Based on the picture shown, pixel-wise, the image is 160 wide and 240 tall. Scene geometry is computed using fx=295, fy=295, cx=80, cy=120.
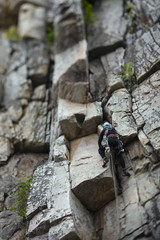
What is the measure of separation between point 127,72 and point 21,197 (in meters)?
6.58

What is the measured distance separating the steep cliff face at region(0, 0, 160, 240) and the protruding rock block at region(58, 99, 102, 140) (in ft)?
0.13

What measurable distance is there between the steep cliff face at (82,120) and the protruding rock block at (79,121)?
0.13 ft

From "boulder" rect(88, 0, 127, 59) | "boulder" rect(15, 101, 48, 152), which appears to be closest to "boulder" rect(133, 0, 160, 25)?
"boulder" rect(88, 0, 127, 59)

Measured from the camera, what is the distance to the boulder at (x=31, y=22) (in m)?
18.2

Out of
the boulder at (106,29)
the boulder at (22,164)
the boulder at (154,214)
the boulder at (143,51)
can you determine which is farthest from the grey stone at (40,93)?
the boulder at (154,214)

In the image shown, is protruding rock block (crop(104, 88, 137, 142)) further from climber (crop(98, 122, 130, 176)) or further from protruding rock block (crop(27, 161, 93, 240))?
protruding rock block (crop(27, 161, 93, 240))

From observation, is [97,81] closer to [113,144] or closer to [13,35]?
[113,144]

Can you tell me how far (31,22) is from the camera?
18797 millimetres

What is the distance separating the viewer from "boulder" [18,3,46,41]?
1823cm

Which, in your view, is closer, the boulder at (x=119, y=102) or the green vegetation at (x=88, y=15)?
the boulder at (x=119, y=102)

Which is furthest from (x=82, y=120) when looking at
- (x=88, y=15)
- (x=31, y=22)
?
(x=31, y=22)

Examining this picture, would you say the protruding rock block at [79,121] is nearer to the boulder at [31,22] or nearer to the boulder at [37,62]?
the boulder at [37,62]

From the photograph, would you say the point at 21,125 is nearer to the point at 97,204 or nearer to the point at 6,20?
the point at 97,204

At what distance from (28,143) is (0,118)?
7.00 feet
